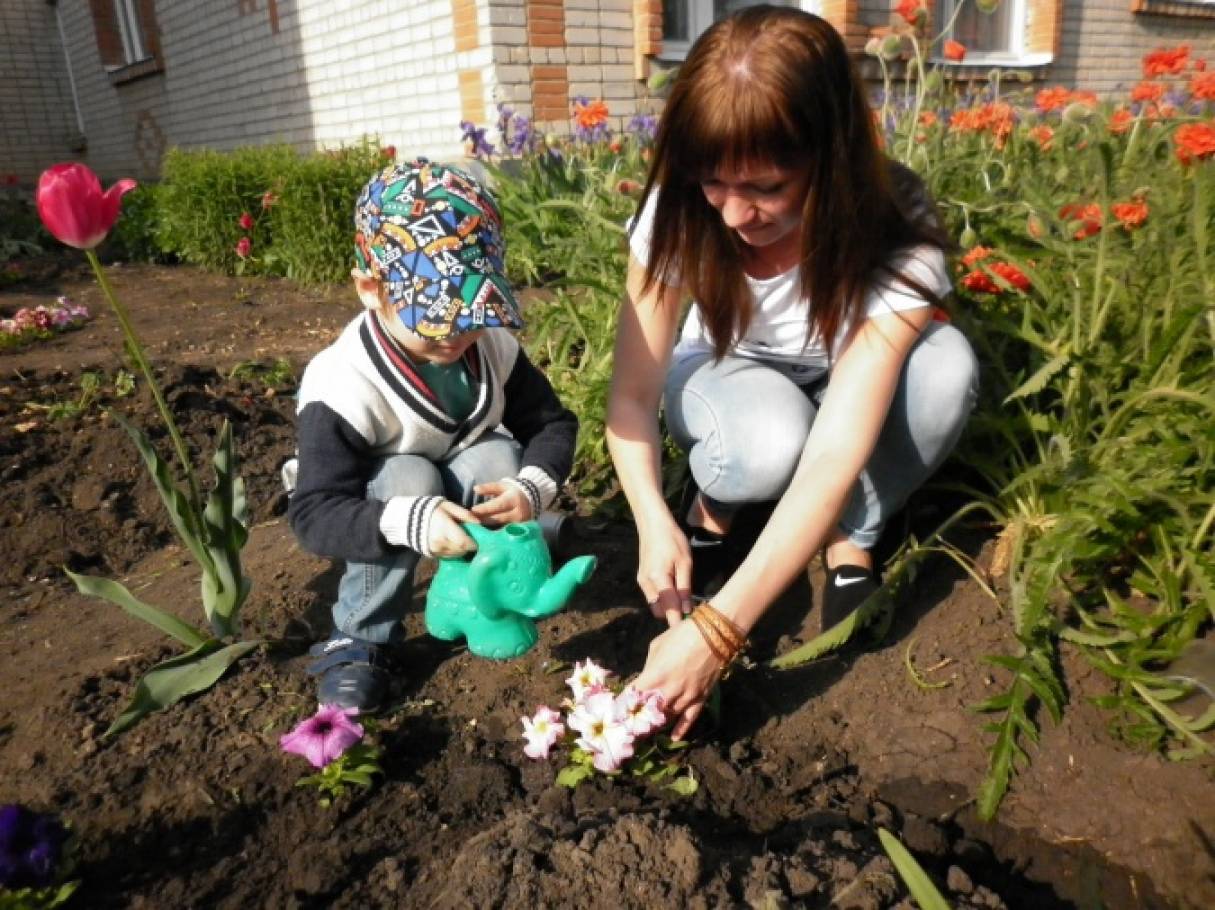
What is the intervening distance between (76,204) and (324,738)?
0.93 m

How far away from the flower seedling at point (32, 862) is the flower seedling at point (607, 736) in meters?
0.66

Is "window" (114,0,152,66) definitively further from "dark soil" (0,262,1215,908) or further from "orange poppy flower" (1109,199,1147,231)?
"orange poppy flower" (1109,199,1147,231)

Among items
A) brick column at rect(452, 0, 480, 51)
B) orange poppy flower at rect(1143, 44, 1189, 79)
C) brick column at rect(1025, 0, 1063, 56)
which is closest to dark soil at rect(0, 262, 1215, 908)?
orange poppy flower at rect(1143, 44, 1189, 79)

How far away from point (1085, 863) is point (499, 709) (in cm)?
96

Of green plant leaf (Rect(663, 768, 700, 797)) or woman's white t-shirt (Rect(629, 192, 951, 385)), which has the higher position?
woman's white t-shirt (Rect(629, 192, 951, 385))

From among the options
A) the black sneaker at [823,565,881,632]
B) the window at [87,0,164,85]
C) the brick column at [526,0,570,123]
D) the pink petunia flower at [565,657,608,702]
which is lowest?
the black sneaker at [823,565,881,632]

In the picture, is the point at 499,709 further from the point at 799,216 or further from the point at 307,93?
the point at 307,93

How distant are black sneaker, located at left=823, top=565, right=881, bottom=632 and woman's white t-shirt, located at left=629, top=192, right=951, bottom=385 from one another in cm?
44

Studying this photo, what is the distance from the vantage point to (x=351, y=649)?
171 centimetres

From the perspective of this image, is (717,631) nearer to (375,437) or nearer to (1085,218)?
(375,437)

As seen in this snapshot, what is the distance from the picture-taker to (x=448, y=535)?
4.88ft

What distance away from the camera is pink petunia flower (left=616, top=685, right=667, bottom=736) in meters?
1.30

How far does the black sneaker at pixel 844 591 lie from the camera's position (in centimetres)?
179

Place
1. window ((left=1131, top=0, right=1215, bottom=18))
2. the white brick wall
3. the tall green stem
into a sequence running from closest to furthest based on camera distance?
1. the tall green stem
2. the white brick wall
3. window ((left=1131, top=0, right=1215, bottom=18))
